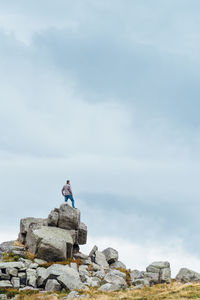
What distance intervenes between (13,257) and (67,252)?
5.40 m

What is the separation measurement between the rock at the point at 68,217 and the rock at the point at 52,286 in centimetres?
1069

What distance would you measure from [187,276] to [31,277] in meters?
15.0

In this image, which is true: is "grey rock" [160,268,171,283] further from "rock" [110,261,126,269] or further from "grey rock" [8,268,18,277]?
"grey rock" [8,268,18,277]

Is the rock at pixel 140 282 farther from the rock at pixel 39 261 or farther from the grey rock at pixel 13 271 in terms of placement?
the grey rock at pixel 13 271

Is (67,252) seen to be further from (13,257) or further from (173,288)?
(173,288)

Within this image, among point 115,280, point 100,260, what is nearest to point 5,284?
point 115,280

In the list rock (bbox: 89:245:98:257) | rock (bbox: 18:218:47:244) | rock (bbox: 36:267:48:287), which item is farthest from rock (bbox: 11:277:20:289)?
rock (bbox: 89:245:98:257)

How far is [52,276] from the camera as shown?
32.1 m

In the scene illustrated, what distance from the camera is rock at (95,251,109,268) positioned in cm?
4066

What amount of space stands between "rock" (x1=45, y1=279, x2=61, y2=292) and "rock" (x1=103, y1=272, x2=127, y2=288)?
4.83m

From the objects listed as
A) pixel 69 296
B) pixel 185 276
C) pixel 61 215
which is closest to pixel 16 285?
pixel 69 296

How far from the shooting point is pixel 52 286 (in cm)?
3112

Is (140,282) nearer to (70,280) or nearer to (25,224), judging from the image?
(70,280)

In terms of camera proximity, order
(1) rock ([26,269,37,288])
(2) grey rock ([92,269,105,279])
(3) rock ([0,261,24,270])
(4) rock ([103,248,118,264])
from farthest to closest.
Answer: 1. (4) rock ([103,248,118,264])
2. (2) grey rock ([92,269,105,279])
3. (3) rock ([0,261,24,270])
4. (1) rock ([26,269,37,288])
